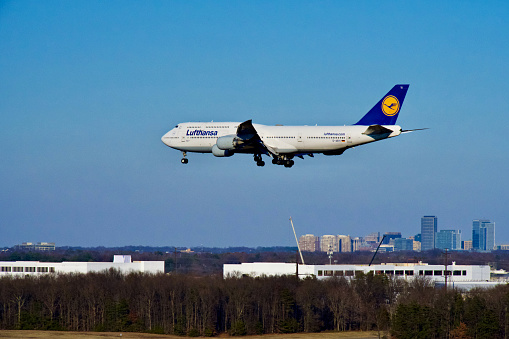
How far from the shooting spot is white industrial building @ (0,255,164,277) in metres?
157

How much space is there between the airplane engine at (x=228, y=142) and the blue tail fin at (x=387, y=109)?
12354 mm

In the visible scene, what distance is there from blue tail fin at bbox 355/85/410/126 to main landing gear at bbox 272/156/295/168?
793 cm

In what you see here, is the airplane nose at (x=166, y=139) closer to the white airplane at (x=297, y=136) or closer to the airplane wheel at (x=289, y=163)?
the white airplane at (x=297, y=136)

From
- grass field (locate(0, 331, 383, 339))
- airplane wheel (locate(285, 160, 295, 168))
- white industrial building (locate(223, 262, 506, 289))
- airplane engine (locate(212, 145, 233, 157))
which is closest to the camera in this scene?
airplane wheel (locate(285, 160, 295, 168))

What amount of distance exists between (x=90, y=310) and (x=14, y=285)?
1555cm

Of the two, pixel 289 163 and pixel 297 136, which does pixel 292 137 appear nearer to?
pixel 297 136

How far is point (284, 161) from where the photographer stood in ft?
258

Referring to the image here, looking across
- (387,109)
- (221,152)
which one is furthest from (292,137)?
(387,109)

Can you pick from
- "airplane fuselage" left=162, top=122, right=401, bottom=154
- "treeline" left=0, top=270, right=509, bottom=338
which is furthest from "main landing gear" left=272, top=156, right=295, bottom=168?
"treeline" left=0, top=270, right=509, bottom=338

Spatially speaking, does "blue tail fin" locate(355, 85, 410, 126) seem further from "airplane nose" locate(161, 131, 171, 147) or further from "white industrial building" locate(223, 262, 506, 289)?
"white industrial building" locate(223, 262, 506, 289)

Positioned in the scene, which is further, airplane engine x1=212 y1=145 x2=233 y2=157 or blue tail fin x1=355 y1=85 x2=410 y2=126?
airplane engine x1=212 y1=145 x2=233 y2=157

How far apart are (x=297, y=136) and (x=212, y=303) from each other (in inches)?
2117

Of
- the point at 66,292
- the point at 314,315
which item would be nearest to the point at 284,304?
the point at 314,315

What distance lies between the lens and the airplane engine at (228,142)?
253 ft
